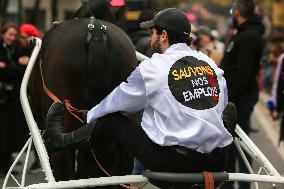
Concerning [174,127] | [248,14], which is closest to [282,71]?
[248,14]

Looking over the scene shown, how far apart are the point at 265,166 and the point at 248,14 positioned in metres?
3.70

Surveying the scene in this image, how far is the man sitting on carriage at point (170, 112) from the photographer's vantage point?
5152 mm

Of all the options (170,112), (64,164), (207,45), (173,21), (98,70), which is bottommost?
(207,45)

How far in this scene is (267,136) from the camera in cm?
1588

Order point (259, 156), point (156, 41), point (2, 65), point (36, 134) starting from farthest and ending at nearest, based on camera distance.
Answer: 1. point (2, 65)
2. point (259, 156)
3. point (36, 134)
4. point (156, 41)

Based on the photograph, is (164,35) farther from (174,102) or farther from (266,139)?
(266,139)

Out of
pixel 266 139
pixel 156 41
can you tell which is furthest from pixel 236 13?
pixel 266 139

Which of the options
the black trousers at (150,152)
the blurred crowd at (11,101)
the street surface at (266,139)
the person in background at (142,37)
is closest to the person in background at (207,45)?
the person in background at (142,37)

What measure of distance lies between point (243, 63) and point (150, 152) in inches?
151

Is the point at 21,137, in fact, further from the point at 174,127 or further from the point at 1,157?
the point at 174,127

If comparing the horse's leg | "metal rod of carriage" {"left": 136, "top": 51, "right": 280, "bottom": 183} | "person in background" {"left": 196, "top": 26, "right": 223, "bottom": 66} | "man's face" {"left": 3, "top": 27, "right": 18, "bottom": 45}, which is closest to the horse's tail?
the horse's leg

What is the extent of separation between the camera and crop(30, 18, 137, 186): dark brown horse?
20.5 feet

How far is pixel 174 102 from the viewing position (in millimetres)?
5152

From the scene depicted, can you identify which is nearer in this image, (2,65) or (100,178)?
(100,178)
